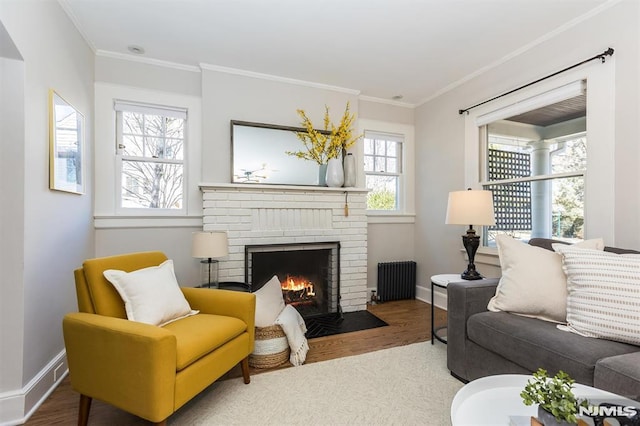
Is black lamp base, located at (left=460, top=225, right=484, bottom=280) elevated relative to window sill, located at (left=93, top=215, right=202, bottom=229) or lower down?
lower down

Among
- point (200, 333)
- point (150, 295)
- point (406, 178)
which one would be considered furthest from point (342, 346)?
point (406, 178)

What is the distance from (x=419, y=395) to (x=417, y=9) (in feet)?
8.63

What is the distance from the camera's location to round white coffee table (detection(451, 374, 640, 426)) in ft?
3.15

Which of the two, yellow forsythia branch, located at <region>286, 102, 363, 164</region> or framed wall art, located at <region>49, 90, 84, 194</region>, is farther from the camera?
yellow forsythia branch, located at <region>286, 102, 363, 164</region>

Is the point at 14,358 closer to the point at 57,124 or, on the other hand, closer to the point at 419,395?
the point at 57,124

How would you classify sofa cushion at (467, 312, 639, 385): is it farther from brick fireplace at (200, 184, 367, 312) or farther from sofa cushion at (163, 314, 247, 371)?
brick fireplace at (200, 184, 367, 312)

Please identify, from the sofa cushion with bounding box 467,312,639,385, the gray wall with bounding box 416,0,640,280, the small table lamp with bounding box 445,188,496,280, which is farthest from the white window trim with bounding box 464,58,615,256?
the sofa cushion with bounding box 467,312,639,385

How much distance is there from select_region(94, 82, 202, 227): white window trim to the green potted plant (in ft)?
9.65

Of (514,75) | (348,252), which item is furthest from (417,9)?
(348,252)

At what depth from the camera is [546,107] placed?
260cm

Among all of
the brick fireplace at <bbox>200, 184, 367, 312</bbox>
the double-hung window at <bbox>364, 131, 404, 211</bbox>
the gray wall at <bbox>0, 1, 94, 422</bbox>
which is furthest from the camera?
the double-hung window at <bbox>364, 131, 404, 211</bbox>

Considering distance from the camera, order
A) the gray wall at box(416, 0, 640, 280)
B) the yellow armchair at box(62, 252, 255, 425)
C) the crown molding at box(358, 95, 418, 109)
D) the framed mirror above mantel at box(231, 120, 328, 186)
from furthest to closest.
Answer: the crown molding at box(358, 95, 418, 109)
the framed mirror above mantel at box(231, 120, 328, 186)
the gray wall at box(416, 0, 640, 280)
the yellow armchair at box(62, 252, 255, 425)

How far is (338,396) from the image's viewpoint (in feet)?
5.94

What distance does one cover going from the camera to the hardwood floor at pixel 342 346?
163 centimetres
